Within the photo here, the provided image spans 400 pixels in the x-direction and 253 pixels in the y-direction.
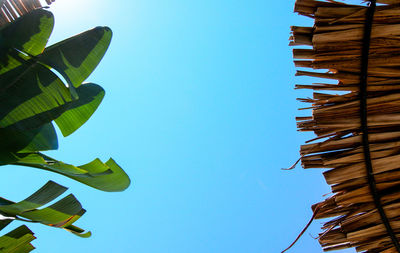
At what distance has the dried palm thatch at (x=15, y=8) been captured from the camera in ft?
4.77

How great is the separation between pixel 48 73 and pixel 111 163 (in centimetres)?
63

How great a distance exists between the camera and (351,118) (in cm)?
139

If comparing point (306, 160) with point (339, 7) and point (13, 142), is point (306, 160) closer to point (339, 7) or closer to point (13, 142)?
Result: point (339, 7)

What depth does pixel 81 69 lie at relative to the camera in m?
1.77

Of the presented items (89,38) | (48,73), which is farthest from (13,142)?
(89,38)

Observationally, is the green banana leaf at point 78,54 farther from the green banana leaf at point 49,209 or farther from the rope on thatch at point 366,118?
the rope on thatch at point 366,118

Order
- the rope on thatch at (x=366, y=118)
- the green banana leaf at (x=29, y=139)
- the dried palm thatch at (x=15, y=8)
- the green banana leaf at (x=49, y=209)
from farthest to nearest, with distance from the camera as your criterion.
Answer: the green banana leaf at (x=29, y=139), the dried palm thatch at (x=15, y=8), the green banana leaf at (x=49, y=209), the rope on thatch at (x=366, y=118)

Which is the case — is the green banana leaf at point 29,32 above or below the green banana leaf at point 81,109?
above

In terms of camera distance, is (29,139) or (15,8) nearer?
(15,8)

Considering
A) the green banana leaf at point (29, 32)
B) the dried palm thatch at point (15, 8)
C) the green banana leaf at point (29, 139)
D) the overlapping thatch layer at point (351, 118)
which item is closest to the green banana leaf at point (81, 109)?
the green banana leaf at point (29, 139)

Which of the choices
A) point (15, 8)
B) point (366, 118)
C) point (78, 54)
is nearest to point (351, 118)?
point (366, 118)

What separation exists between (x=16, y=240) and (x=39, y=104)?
75cm

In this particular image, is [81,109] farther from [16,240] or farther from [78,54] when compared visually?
[16,240]

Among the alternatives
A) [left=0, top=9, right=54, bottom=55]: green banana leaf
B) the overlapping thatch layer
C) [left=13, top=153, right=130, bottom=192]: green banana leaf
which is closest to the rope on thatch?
the overlapping thatch layer
